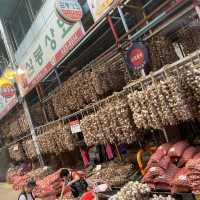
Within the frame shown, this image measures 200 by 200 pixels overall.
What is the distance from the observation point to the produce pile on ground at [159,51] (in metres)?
4.74

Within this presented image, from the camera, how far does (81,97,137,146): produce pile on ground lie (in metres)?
4.84

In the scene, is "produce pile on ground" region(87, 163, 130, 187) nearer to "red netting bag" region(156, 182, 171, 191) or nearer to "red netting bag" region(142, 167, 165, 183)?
"red netting bag" region(142, 167, 165, 183)

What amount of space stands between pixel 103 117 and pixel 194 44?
1878 mm

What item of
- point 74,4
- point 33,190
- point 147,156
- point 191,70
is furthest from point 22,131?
point 191,70

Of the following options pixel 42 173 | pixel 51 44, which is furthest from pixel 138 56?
pixel 42 173

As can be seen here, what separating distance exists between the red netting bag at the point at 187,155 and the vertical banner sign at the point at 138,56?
1.42 meters

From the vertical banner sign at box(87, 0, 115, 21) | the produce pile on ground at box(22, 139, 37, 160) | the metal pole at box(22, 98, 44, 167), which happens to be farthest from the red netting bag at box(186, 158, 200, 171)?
the produce pile on ground at box(22, 139, 37, 160)

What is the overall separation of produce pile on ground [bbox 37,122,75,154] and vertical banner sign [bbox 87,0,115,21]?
9.00 feet

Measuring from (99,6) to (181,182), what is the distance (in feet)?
11.7

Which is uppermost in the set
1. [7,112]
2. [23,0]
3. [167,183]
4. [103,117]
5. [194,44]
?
[23,0]

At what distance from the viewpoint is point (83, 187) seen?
5.17 m

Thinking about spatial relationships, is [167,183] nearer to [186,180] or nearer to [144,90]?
[186,180]

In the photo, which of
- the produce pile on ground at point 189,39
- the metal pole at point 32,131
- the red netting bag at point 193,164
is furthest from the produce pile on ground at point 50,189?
the produce pile on ground at point 189,39

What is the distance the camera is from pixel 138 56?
4.80 m
